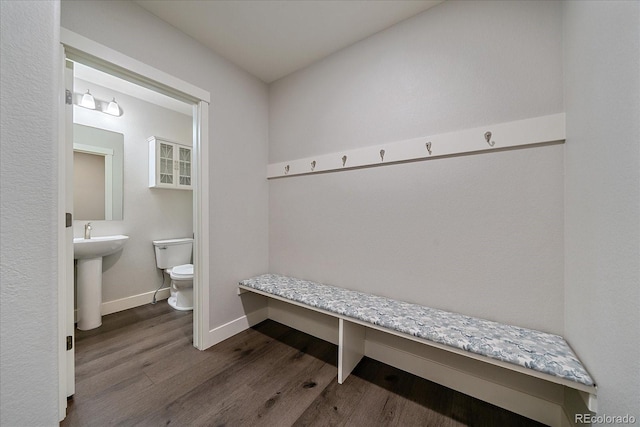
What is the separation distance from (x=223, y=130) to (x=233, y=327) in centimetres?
173

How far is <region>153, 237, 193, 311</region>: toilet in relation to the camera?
2550mm

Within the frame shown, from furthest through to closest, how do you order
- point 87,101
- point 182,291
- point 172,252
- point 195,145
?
point 172,252
point 182,291
point 87,101
point 195,145

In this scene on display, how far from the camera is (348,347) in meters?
1.57

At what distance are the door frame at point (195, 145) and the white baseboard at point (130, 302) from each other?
137cm

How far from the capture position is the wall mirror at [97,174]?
95.3 inches

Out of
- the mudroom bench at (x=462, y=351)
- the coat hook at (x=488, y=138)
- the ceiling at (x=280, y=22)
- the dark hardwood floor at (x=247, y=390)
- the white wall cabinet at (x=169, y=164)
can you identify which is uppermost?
the ceiling at (x=280, y=22)

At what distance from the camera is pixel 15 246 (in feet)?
2.03

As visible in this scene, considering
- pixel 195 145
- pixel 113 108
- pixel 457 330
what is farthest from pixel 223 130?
pixel 457 330

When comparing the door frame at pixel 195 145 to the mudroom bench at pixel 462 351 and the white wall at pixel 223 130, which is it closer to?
the white wall at pixel 223 130

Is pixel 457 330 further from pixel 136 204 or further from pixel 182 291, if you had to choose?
pixel 136 204

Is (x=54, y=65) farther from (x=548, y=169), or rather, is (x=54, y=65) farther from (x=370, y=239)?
(x=548, y=169)

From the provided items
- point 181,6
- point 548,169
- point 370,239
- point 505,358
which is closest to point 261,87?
point 181,6

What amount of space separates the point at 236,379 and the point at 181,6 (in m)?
2.47

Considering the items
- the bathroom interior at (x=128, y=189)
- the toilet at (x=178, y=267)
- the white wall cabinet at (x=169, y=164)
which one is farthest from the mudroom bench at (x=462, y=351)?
the white wall cabinet at (x=169, y=164)
